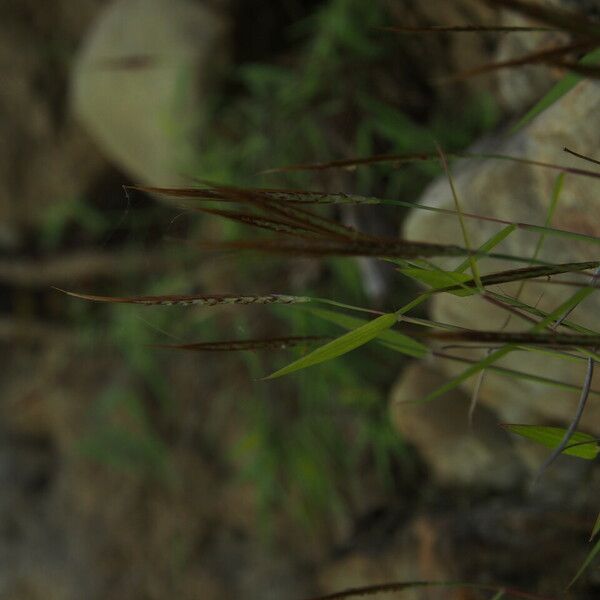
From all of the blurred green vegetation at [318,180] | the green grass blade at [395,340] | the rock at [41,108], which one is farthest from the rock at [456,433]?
the rock at [41,108]

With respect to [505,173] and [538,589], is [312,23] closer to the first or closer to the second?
[505,173]

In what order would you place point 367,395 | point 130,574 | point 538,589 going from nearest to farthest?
point 538,589
point 367,395
point 130,574

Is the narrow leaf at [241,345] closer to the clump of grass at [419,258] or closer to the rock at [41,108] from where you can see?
the clump of grass at [419,258]

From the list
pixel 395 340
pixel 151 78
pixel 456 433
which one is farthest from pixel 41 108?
pixel 395 340

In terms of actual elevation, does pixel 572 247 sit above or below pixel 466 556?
above

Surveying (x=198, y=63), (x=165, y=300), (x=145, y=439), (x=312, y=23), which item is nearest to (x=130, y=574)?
(x=145, y=439)

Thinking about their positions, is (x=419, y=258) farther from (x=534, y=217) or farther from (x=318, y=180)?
(x=318, y=180)
